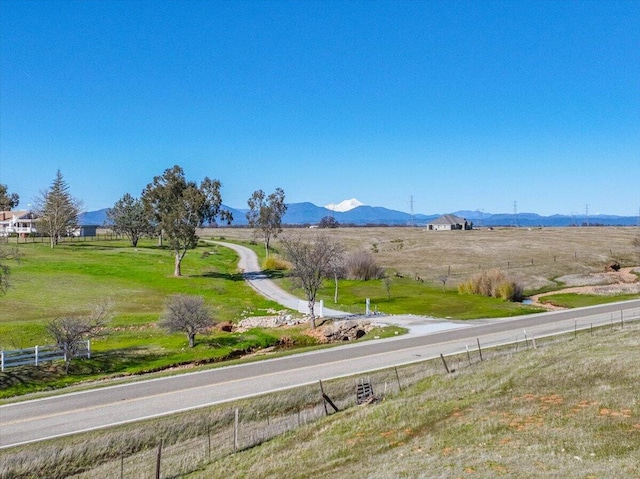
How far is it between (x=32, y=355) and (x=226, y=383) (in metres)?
13.9

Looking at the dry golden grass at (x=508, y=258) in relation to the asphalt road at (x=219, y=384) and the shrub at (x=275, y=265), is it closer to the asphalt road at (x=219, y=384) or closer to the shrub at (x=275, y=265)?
the shrub at (x=275, y=265)

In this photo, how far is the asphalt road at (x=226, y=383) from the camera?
71.9ft

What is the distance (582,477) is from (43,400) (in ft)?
80.0

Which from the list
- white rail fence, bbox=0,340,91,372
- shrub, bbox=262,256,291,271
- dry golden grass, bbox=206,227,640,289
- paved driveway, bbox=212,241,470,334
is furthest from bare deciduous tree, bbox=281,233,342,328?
shrub, bbox=262,256,291,271

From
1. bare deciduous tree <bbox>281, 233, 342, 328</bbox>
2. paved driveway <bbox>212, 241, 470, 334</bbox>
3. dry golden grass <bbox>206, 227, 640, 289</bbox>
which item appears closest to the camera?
paved driveway <bbox>212, 241, 470, 334</bbox>

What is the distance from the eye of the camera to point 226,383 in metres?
27.0

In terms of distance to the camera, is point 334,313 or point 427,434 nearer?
point 427,434

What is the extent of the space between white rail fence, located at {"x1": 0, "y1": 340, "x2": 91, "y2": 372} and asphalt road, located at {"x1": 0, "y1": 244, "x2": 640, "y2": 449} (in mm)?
7153

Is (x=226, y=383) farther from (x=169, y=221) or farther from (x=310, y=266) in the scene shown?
(x=169, y=221)

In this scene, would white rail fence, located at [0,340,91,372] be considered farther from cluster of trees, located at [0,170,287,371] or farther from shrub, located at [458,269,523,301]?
shrub, located at [458,269,523,301]

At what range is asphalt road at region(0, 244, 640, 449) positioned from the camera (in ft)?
71.9

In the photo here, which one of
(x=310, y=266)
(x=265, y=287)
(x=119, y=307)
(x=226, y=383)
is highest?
(x=310, y=266)

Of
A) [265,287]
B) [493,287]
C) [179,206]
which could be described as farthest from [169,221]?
[493,287]

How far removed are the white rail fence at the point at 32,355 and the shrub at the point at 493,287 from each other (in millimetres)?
45039
